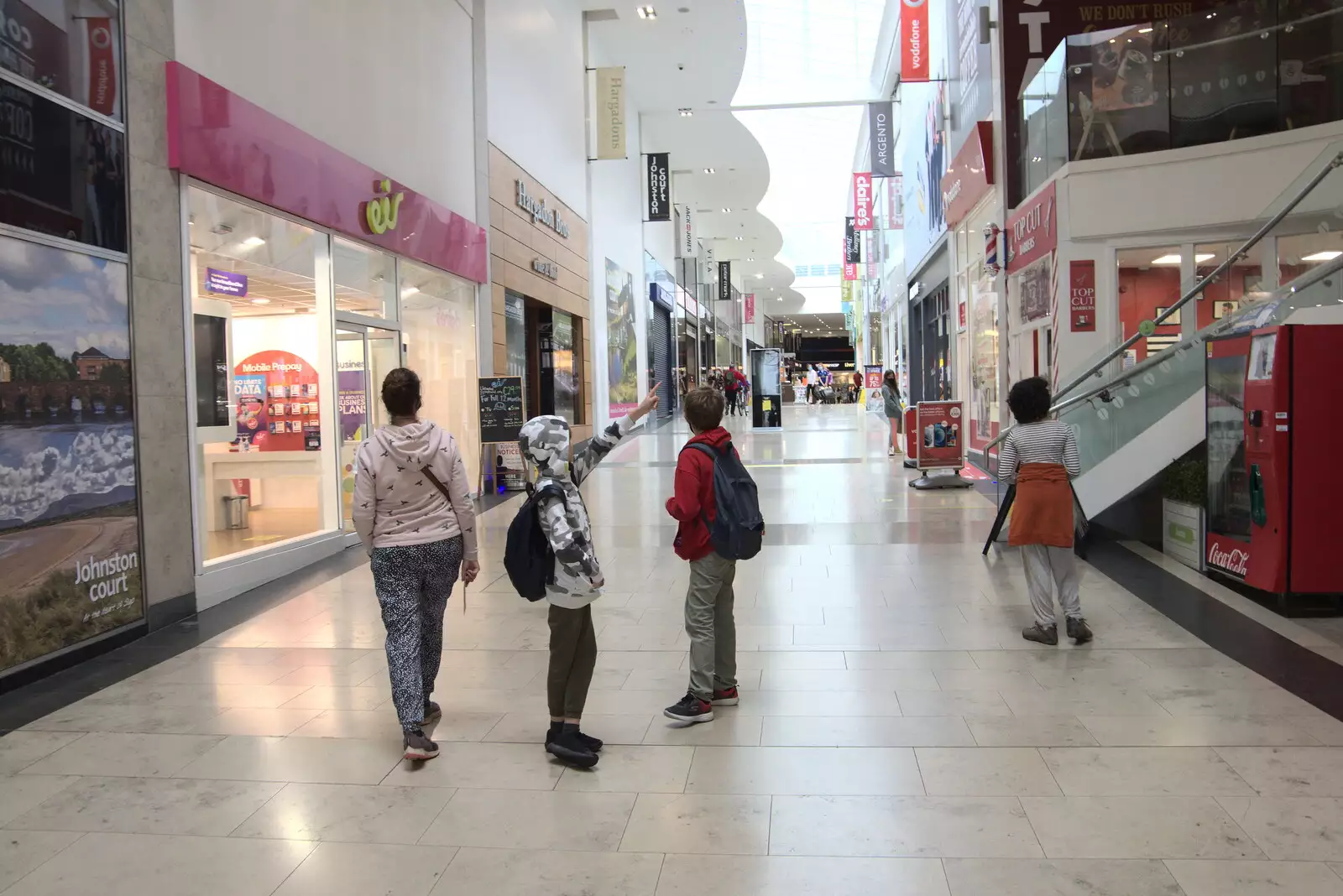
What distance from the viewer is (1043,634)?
16.7 ft

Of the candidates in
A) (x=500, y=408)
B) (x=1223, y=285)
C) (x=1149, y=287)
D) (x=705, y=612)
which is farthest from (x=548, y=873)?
(x=500, y=408)

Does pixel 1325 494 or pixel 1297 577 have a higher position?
pixel 1325 494

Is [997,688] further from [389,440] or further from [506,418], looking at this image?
[506,418]

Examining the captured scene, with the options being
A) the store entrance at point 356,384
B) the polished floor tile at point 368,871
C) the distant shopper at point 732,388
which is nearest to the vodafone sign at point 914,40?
the store entrance at point 356,384

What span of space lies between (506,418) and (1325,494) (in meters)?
8.27

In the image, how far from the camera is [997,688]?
Result: 439cm

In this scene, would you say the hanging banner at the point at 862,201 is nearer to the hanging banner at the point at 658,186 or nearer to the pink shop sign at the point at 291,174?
the hanging banner at the point at 658,186

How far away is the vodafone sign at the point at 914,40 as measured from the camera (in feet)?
51.9

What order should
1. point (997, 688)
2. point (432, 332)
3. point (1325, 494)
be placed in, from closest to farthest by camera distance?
point (997, 688) < point (1325, 494) < point (432, 332)

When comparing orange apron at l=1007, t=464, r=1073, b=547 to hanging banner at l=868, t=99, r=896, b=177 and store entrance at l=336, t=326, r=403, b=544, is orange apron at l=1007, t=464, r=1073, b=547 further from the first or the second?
hanging banner at l=868, t=99, r=896, b=177

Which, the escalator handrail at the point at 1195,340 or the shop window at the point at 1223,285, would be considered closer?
the escalator handrail at the point at 1195,340


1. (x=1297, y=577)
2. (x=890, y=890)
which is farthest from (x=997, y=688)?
(x=1297, y=577)

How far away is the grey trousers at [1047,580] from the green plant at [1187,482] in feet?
7.35

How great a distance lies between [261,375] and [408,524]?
15.9ft
